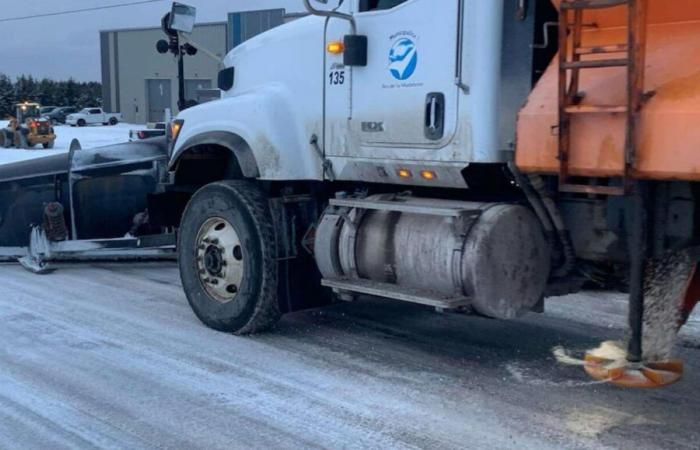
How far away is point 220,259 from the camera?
22.1 feet

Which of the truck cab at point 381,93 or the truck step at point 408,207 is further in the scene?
the truck step at point 408,207

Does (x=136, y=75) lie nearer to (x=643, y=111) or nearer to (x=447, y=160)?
(x=447, y=160)

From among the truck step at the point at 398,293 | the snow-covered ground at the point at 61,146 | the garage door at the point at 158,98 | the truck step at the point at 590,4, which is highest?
the garage door at the point at 158,98

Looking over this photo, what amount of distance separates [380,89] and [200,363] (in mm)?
2192

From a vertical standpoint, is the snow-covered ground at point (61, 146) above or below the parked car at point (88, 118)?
below

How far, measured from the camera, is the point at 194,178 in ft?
24.8

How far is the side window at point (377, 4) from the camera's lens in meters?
5.69

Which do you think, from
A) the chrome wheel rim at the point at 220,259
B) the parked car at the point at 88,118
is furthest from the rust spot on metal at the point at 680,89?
the parked car at the point at 88,118

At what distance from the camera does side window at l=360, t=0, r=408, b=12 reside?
5.69 m

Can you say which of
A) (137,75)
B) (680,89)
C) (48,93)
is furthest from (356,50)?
(48,93)

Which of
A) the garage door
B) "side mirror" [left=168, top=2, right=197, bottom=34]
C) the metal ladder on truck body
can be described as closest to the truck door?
the metal ladder on truck body

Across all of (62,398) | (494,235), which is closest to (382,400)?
(494,235)

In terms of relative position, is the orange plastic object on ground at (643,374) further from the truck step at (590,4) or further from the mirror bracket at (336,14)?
the mirror bracket at (336,14)

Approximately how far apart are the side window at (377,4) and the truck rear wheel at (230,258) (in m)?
1.64
